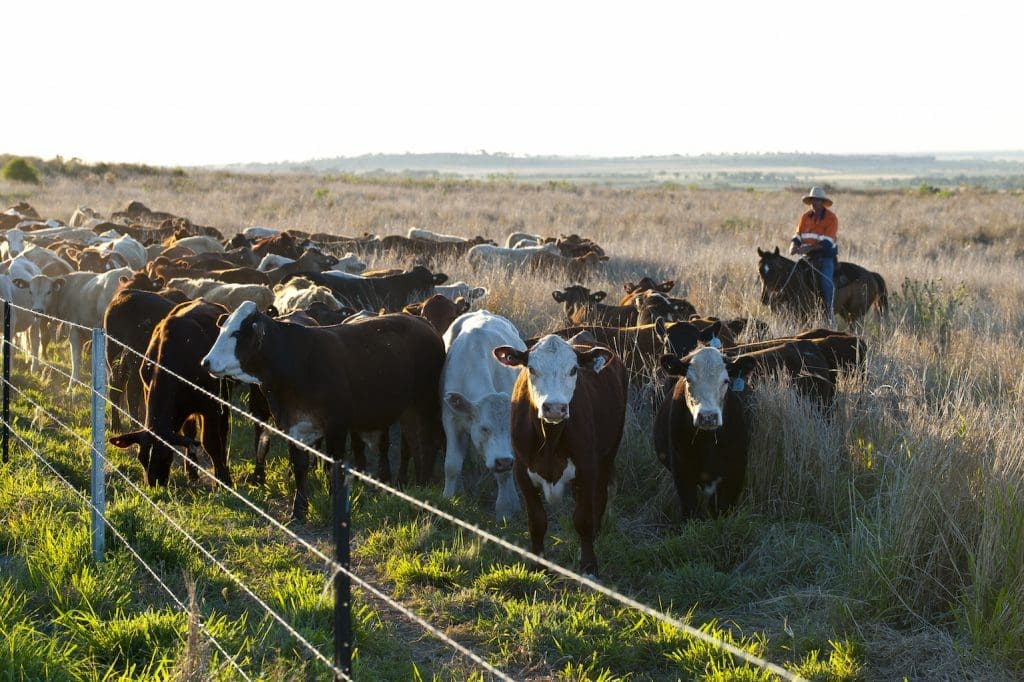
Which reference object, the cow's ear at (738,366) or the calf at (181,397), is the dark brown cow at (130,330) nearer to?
the calf at (181,397)

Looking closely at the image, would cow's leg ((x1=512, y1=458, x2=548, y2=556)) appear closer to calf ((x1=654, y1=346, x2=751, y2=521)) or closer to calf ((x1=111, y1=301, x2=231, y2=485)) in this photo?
calf ((x1=654, y1=346, x2=751, y2=521))

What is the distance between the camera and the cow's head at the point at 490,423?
8438 mm

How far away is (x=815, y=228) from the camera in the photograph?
15523 millimetres

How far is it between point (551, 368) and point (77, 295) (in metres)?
9.06

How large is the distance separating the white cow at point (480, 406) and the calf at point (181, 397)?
1892 mm

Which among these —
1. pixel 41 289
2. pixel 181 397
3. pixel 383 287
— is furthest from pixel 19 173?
pixel 181 397

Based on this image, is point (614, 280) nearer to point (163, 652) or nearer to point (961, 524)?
point (961, 524)

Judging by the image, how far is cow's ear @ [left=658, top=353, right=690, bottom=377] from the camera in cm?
750

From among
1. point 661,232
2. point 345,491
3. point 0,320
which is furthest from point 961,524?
point 661,232

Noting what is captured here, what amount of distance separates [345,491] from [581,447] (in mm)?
3466

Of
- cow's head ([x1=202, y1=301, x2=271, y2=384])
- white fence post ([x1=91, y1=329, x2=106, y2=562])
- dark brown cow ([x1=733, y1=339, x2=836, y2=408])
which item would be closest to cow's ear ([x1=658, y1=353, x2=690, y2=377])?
dark brown cow ([x1=733, y1=339, x2=836, y2=408])

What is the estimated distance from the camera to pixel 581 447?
7031 millimetres

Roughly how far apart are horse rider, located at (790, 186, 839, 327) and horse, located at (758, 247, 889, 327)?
0.11 meters

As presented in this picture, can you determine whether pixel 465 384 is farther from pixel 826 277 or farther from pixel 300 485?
pixel 826 277
